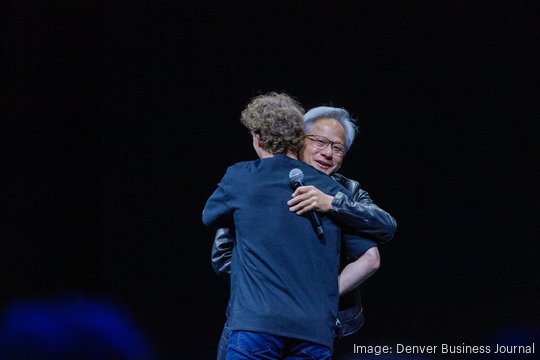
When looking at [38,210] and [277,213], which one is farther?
[38,210]

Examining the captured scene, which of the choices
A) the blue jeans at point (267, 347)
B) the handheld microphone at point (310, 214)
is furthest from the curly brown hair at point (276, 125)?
the blue jeans at point (267, 347)

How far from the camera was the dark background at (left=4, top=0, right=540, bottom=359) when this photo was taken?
408 centimetres

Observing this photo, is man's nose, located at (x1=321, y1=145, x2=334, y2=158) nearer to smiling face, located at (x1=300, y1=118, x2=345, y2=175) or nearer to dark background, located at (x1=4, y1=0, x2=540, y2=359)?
smiling face, located at (x1=300, y1=118, x2=345, y2=175)

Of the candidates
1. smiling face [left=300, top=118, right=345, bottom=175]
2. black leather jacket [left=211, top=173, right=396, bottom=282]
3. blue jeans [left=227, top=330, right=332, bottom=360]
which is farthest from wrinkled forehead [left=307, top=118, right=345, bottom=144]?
blue jeans [left=227, top=330, right=332, bottom=360]

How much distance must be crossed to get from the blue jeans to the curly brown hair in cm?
47

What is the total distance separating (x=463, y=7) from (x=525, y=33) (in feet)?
1.24

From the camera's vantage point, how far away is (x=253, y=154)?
165 inches

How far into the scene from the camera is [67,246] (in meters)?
4.18

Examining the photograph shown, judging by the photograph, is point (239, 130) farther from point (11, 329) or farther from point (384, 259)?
point (11, 329)

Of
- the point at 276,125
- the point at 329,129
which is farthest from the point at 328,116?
the point at 276,125

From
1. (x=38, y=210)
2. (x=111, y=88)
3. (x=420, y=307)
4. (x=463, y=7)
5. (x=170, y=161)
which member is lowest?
(x=420, y=307)

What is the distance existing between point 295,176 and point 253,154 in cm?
239

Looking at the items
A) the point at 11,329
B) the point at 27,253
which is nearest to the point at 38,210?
the point at 27,253

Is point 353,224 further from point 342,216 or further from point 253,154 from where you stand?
point 253,154
